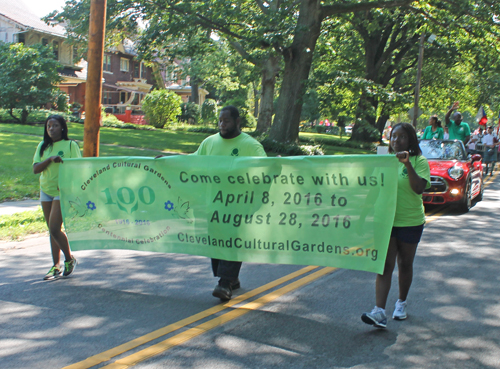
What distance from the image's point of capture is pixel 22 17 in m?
40.9

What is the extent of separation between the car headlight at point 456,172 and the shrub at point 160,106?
93.3ft

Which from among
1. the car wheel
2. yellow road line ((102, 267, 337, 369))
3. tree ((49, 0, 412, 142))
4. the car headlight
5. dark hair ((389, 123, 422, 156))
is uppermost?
tree ((49, 0, 412, 142))

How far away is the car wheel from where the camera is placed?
1149cm

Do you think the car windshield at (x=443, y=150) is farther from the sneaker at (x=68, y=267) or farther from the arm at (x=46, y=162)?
the arm at (x=46, y=162)

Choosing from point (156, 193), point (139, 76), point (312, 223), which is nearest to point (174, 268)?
point (156, 193)

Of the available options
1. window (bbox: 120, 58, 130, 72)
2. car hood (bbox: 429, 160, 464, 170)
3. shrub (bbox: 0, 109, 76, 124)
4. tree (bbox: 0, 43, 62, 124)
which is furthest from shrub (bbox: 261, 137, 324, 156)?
window (bbox: 120, 58, 130, 72)

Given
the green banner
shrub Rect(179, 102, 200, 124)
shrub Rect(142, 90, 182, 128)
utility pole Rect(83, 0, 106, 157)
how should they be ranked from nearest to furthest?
the green banner
utility pole Rect(83, 0, 106, 157)
shrub Rect(142, 90, 182, 128)
shrub Rect(179, 102, 200, 124)

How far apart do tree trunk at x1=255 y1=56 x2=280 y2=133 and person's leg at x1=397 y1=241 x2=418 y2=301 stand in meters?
27.9

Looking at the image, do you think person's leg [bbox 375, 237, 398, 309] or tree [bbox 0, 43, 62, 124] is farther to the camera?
tree [bbox 0, 43, 62, 124]

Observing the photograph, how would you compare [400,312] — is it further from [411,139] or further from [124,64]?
[124,64]

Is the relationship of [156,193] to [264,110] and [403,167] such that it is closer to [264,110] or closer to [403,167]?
[403,167]

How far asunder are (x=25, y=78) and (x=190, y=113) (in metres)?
18.9

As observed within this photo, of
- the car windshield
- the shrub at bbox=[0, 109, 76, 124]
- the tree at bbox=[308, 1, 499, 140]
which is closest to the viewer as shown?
the car windshield

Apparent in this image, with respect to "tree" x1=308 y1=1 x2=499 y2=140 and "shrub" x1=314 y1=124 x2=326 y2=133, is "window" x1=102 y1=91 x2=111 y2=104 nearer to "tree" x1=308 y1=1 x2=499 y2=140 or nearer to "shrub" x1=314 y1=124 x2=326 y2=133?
"tree" x1=308 y1=1 x2=499 y2=140
